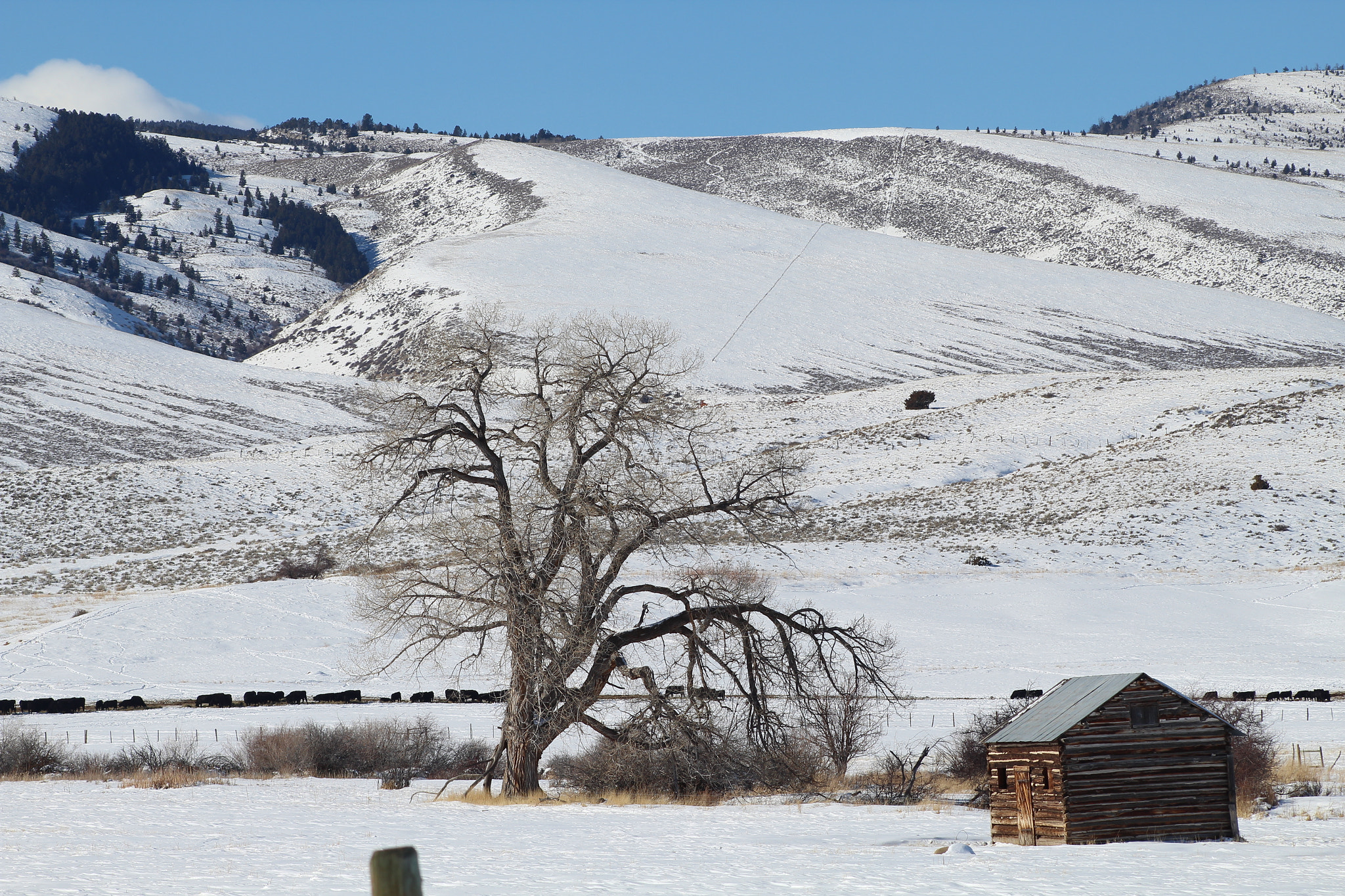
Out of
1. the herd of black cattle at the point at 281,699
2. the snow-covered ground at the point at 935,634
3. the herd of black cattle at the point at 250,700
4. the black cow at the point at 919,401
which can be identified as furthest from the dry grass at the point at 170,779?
the black cow at the point at 919,401

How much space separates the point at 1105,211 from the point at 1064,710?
15368 centimetres

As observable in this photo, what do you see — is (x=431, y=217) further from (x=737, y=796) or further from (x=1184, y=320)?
(x=737, y=796)

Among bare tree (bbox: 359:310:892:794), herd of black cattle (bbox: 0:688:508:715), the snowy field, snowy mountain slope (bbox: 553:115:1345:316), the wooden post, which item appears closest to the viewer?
the wooden post

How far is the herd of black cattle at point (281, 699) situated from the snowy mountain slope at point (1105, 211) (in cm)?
10307

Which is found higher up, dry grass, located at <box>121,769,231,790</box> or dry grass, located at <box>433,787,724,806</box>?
dry grass, located at <box>121,769,231,790</box>

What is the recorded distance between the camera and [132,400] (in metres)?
82.8

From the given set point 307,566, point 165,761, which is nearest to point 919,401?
point 307,566

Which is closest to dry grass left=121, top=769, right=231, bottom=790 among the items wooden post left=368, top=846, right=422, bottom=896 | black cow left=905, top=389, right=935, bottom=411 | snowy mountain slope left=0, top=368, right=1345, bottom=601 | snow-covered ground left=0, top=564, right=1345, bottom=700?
snow-covered ground left=0, top=564, right=1345, bottom=700

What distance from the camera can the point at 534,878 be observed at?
11867 mm

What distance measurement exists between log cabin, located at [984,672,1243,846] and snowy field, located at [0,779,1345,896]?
771 mm

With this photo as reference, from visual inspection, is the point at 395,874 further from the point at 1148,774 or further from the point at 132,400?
the point at 132,400

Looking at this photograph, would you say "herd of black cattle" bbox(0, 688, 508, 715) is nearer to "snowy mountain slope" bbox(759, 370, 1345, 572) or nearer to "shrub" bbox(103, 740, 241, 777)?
"shrub" bbox(103, 740, 241, 777)

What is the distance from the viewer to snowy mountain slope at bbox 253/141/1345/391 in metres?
98.6

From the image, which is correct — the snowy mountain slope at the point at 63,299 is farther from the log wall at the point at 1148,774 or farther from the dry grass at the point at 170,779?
the log wall at the point at 1148,774
